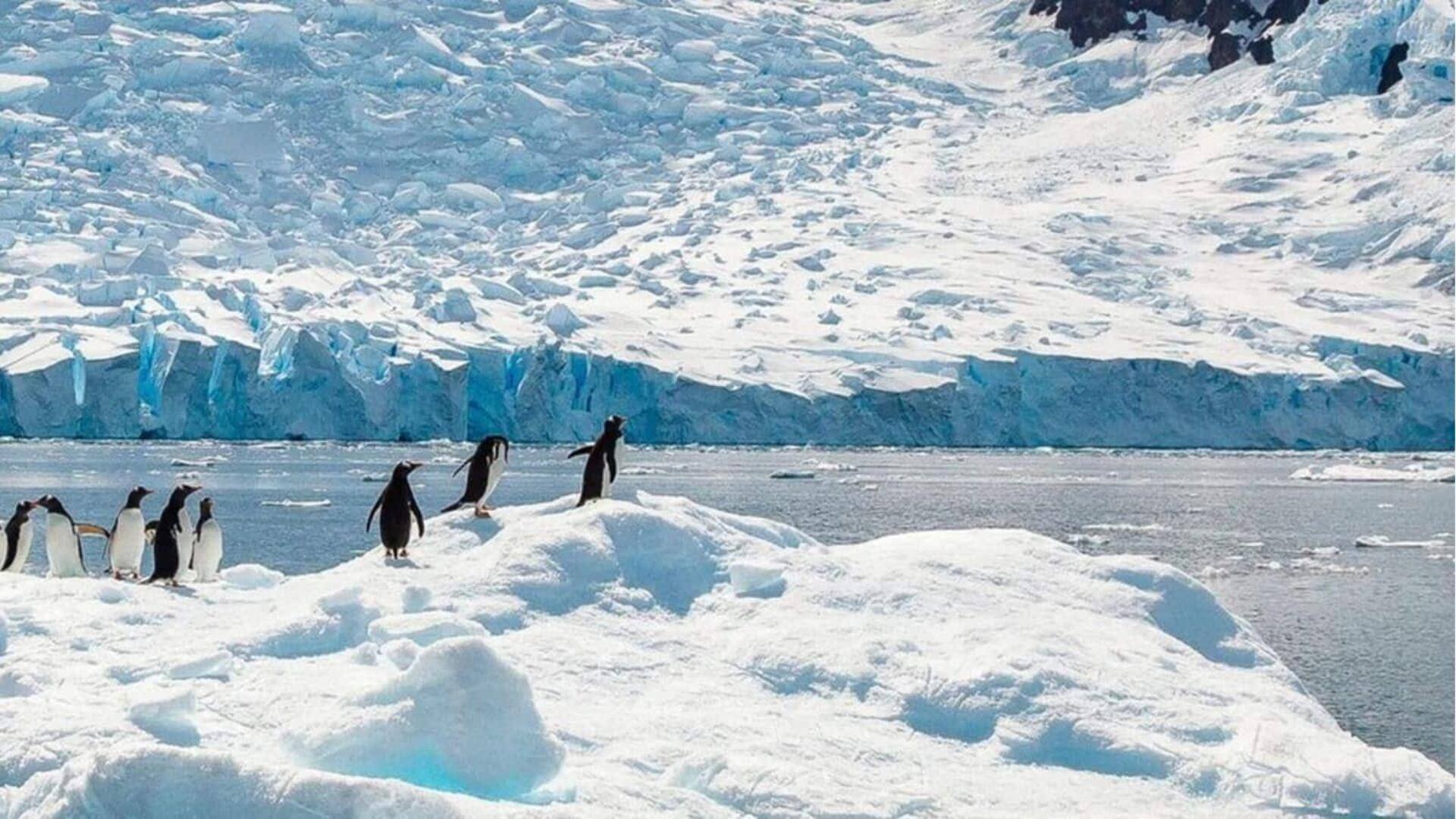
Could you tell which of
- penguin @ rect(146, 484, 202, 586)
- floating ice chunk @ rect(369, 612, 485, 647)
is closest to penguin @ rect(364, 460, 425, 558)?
penguin @ rect(146, 484, 202, 586)

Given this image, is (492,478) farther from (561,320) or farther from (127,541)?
(561,320)

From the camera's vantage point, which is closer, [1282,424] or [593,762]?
[593,762]

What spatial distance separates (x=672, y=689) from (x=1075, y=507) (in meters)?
31.2

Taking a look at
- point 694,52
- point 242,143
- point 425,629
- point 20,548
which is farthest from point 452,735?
point 694,52

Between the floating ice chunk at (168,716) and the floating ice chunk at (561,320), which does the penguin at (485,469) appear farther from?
the floating ice chunk at (561,320)

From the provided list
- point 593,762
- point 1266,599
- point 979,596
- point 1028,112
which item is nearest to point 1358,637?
point 1266,599

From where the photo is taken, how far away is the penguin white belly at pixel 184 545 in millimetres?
12570

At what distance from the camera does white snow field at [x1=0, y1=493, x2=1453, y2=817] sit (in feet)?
24.2

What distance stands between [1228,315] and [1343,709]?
177 feet

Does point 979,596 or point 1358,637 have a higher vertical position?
point 979,596

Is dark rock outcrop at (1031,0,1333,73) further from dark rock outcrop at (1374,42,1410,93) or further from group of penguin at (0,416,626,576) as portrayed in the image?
group of penguin at (0,416,626,576)

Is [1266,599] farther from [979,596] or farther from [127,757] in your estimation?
[127,757]

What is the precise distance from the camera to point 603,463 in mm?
12938

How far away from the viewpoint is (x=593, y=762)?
7.58 meters
